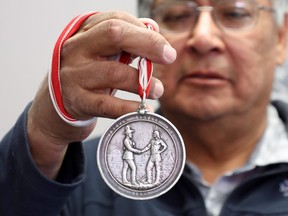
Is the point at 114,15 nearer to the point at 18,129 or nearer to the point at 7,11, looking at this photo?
the point at 18,129

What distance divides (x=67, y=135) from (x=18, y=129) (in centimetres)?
9

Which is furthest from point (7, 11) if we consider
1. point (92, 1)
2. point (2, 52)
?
point (92, 1)

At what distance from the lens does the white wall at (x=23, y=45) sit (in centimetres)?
137

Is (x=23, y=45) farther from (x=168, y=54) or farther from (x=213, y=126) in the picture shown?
(x=168, y=54)

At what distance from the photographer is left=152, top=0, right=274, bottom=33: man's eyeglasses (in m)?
1.12

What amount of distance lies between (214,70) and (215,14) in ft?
0.42

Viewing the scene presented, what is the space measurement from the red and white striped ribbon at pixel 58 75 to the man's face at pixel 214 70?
42 cm

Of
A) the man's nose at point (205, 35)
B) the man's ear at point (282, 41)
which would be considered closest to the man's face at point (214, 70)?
the man's nose at point (205, 35)

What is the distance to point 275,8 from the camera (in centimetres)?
120

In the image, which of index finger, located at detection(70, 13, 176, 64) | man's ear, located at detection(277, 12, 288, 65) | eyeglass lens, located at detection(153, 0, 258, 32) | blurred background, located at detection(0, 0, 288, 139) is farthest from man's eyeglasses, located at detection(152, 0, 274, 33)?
index finger, located at detection(70, 13, 176, 64)

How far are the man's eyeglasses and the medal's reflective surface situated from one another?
0.50 m

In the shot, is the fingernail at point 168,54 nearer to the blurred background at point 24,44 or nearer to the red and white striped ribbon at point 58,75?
the red and white striped ribbon at point 58,75

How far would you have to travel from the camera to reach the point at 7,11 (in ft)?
4.50

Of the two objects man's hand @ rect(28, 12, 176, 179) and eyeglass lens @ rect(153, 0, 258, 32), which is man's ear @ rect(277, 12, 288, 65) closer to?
eyeglass lens @ rect(153, 0, 258, 32)
